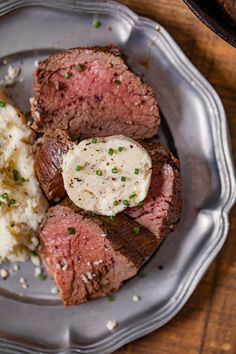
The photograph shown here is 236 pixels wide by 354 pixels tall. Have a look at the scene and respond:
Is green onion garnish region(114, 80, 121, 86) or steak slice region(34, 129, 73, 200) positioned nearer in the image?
steak slice region(34, 129, 73, 200)

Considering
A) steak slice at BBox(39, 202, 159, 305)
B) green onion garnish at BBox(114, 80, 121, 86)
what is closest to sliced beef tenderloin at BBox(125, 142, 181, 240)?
steak slice at BBox(39, 202, 159, 305)

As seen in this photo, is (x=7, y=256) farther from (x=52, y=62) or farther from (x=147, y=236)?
(x=52, y=62)

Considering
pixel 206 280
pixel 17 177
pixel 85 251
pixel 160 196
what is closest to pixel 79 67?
pixel 17 177

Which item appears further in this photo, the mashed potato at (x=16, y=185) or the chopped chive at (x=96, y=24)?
the chopped chive at (x=96, y=24)

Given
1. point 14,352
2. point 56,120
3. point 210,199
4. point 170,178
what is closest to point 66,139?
point 56,120

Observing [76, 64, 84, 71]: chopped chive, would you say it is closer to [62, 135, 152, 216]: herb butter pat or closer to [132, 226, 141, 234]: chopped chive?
[62, 135, 152, 216]: herb butter pat

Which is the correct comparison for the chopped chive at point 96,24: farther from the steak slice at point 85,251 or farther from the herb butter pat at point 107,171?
the steak slice at point 85,251

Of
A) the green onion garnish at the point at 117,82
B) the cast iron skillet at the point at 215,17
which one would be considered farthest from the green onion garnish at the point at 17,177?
the cast iron skillet at the point at 215,17
